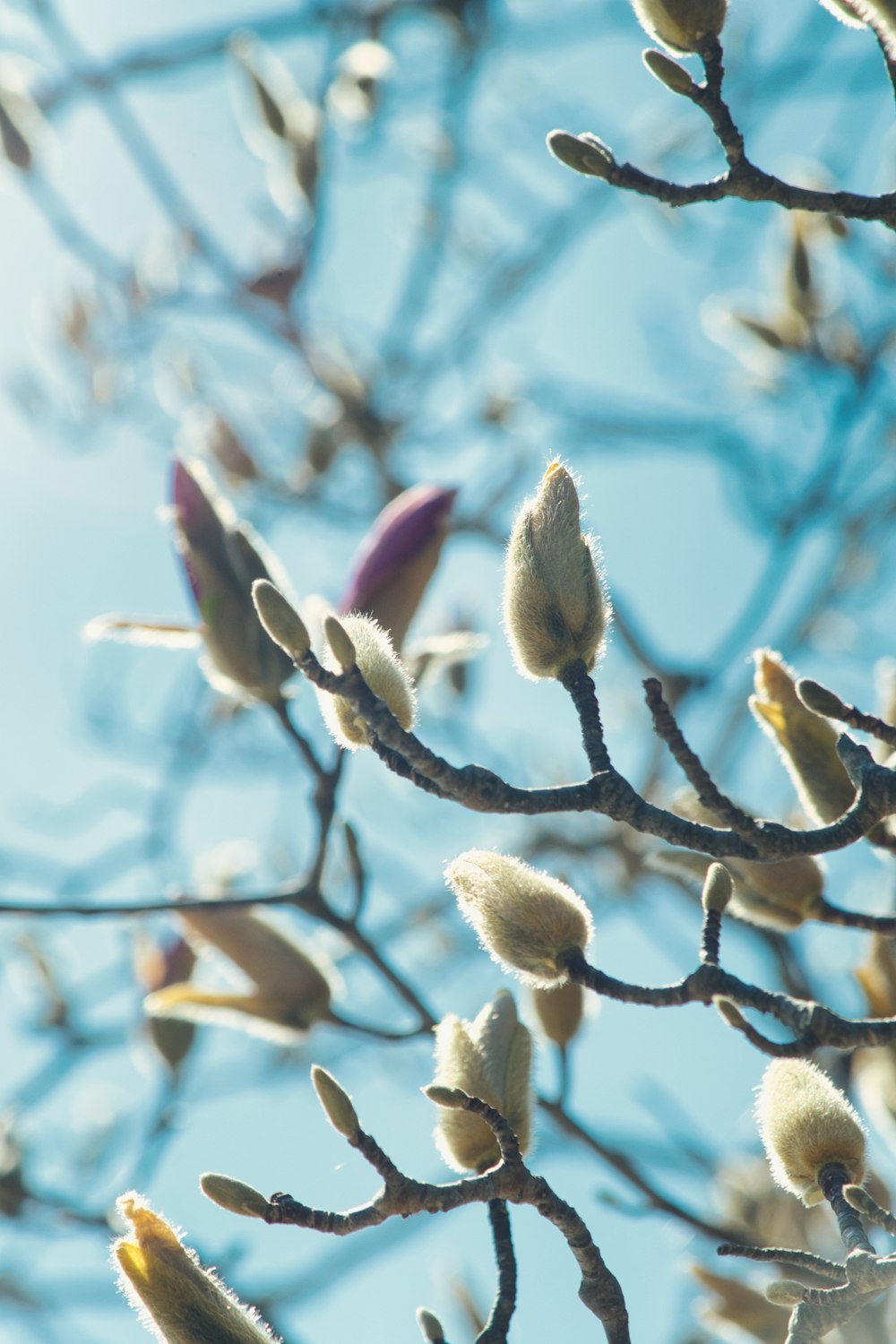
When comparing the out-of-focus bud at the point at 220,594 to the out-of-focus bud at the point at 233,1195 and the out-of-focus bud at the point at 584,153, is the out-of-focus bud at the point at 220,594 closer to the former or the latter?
the out-of-focus bud at the point at 584,153

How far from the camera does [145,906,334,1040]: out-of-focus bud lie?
162 centimetres

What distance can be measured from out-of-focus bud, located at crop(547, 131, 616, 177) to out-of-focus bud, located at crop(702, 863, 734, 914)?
603 mm

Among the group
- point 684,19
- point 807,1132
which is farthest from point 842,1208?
point 684,19

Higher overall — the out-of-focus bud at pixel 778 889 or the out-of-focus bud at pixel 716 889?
the out-of-focus bud at pixel 716 889

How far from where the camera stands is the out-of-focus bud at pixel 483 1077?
108 centimetres

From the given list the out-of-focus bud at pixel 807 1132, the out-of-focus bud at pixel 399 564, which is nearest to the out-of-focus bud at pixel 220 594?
the out-of-focus bud at pixel 399 564

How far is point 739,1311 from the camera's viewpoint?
1.38 meters

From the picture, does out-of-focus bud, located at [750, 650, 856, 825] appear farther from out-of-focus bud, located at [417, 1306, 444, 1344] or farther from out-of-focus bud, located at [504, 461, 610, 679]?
out-of-focus bud, located at [417, 1306, 444, 1344]

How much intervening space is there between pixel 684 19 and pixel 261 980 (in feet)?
4.02

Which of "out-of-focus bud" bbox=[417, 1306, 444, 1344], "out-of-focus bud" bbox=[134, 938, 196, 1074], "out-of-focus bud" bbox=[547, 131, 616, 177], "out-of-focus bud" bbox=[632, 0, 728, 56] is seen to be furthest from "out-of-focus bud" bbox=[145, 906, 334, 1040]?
"out-of-focus bud" bbox=[632, 0, 728, 56]

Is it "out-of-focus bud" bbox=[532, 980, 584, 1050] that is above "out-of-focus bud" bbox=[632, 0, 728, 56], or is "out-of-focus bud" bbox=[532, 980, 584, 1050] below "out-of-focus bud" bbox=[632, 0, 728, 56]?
below

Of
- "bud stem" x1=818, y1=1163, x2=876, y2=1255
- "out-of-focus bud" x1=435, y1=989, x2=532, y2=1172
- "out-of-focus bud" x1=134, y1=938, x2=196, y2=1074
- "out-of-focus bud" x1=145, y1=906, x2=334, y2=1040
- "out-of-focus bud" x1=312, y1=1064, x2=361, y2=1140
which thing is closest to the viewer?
"bud stem" x1=818, y1=1163, x2=876, y2=1255

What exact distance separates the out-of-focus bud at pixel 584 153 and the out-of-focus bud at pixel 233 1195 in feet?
2.86

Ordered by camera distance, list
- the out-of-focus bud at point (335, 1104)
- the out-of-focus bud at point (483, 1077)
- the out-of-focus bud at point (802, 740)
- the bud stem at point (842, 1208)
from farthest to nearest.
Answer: the out-of-focus bud at point (802, 740) < the out-of-focus bud at point (483, 1077) < the out-of-focus bud at point (335, 1104) < the bud stem at point (842, 1208)
